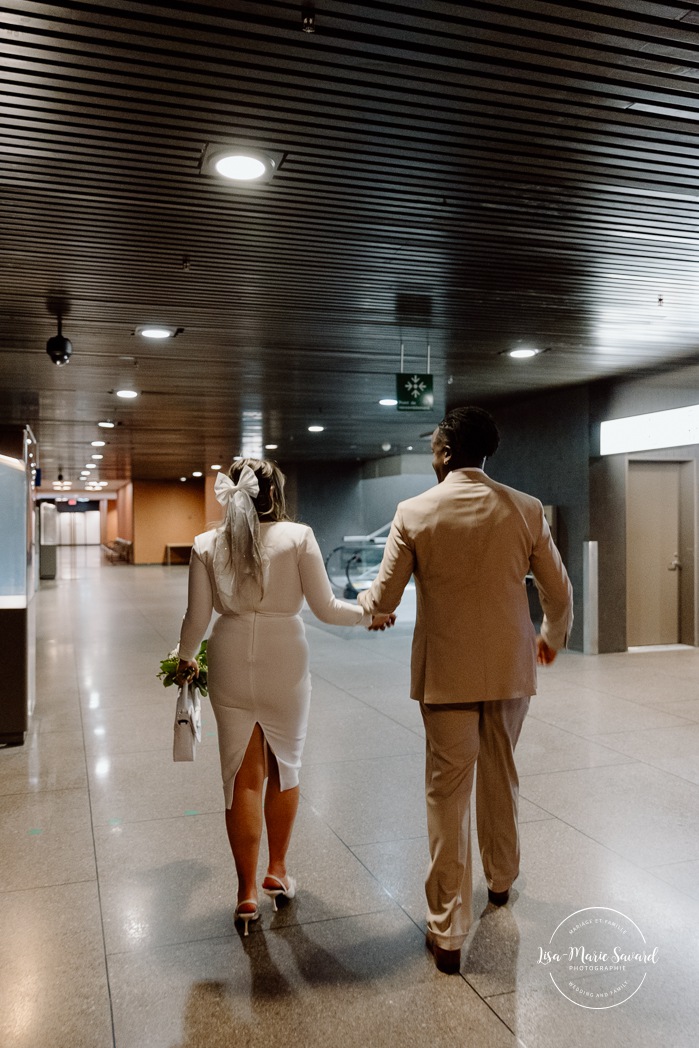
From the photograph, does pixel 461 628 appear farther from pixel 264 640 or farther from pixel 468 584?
pixel 264 640

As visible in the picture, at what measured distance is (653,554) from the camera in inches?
399

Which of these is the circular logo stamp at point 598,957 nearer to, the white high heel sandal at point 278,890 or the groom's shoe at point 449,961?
the groom's shoe at point 449,961

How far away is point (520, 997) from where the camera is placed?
8.53 ft

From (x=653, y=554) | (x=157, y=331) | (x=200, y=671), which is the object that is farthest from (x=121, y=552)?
(x=200, y=671)

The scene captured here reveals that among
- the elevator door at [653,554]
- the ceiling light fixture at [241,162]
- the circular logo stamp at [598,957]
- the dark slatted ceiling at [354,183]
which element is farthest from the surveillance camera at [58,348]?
the elevator door at [653,554]

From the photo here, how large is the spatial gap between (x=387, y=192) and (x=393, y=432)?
11747 millimetres

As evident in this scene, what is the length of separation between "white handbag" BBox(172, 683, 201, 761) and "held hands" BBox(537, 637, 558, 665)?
140 cm

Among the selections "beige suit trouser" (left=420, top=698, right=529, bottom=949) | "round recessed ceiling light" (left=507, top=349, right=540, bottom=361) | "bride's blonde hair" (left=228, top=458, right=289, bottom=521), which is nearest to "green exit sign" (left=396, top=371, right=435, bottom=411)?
"round recessed ceiling light" (left=507, top=349, right=540, bottom=361)

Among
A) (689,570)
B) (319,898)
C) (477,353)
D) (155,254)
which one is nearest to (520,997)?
(319,898)

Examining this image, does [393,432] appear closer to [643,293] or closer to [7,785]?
[643,293]

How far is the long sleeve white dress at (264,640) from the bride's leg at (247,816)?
0.11ft

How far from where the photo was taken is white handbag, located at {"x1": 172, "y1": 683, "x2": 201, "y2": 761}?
3.19m

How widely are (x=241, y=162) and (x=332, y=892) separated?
128 inches

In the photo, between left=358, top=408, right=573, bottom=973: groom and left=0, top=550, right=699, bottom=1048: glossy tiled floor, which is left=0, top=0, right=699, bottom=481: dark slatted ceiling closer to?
left=358, top=408, right=573, bottom=973: groom
